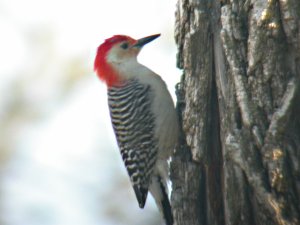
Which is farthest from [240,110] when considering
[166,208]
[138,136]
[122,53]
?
[122,53]

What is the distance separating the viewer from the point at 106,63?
7.69 meters

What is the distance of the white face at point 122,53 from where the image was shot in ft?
25.1

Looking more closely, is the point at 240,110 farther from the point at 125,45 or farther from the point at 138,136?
the point at 125,45

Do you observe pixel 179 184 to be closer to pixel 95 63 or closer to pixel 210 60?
pixel 210 60

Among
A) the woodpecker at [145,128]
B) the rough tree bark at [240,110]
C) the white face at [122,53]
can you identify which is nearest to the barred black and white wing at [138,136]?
the woodpecker at [145,128]

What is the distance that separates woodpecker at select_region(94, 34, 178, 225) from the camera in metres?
6.63

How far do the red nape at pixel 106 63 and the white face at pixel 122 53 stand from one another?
1.4 inches

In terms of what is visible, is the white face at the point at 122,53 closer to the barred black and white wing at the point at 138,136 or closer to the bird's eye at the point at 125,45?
the bird's eye at the point at 125,45

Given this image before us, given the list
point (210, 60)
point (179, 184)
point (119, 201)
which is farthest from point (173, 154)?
point (119, 201)

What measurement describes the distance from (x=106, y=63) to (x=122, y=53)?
182 millimetres

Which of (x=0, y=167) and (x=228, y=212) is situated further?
(x=0, y=167)

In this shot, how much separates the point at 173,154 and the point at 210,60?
1.18 metres

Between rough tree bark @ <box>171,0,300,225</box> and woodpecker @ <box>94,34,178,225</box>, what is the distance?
1062mm

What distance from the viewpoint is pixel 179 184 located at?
5.62 meters
